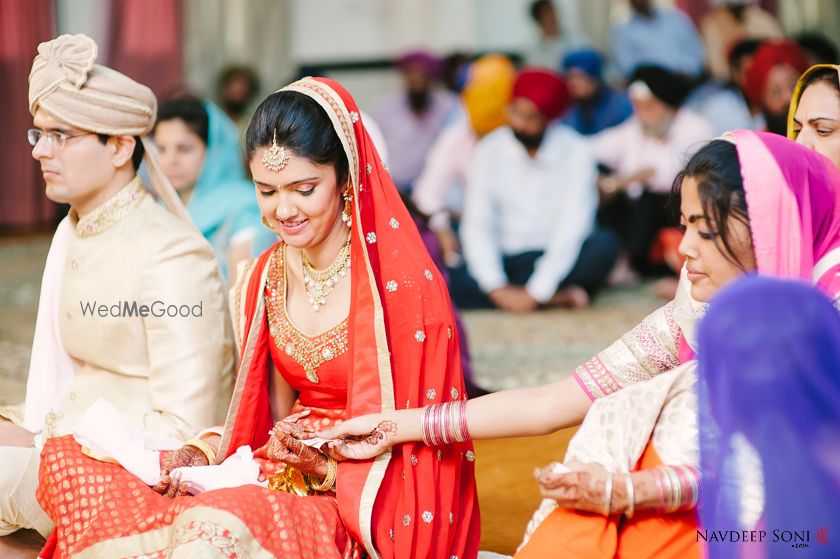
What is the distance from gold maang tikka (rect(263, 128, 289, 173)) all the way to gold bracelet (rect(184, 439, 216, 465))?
676 mm

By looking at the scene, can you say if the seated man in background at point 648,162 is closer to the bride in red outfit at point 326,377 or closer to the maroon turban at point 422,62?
the maroon turban at point 422,62

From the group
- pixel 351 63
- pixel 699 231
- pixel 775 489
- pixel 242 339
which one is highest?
pixel 699 231

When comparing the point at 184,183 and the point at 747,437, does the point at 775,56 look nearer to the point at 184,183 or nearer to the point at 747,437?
the point at 184,183

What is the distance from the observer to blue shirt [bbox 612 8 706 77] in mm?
9133

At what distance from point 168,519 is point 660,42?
7.65 metres

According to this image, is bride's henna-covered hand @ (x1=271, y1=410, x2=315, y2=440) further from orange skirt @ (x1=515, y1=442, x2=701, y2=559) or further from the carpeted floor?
the carpeted floor

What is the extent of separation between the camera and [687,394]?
2.15 metres

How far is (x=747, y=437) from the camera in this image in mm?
1713

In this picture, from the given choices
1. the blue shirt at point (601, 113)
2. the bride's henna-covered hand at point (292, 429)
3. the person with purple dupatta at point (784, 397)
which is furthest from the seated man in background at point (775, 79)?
the person with purple dupatta at point (784, 397)

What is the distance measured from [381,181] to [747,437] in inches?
44.5

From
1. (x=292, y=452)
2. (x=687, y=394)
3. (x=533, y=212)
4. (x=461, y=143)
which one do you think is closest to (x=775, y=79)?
(x=533, y=212)

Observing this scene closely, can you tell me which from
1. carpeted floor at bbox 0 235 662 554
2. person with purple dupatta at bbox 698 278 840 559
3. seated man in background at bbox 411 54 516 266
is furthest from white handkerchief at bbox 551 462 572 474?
seated man in background at bbox 411 54 516 266

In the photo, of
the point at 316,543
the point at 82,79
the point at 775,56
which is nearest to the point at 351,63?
the point at 775,56

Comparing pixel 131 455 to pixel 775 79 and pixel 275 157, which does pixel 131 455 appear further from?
pixel 775 79
